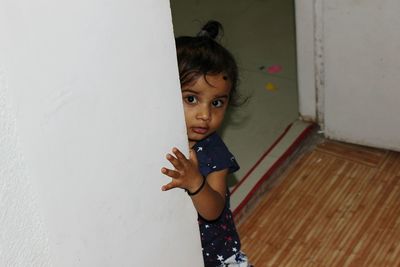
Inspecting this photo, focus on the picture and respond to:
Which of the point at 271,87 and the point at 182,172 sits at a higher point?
the point at 182,172

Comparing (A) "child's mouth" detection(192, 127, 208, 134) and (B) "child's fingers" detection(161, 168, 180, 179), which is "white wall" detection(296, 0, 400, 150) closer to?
(A) "child's mouth" detection(192, 127, 208, 134)

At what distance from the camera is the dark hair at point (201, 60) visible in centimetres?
139

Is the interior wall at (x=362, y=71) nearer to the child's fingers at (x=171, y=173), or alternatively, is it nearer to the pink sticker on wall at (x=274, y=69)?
the pink sticker on wall at (x=274, y=69)

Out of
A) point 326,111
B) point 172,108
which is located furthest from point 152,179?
point 326,111

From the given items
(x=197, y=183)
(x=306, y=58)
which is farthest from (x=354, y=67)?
(x=197, y=183)

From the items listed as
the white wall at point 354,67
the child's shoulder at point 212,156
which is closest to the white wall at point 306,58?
the white wall at point 354,67

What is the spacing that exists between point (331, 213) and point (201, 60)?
3.15ft

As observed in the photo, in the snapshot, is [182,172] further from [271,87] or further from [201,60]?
[271,87]

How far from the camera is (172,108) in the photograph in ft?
3.17

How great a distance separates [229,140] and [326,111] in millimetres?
381

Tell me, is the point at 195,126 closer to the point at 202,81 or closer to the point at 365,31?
the point at 202,81

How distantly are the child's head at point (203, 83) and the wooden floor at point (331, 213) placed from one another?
0.74m

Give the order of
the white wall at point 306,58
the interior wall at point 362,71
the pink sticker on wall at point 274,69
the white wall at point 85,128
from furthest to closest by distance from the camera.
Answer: the pink sticker on wall at point 274,69, the white wall at point 306,58, the interior wall at point 362,71, the white wall at point 85,128

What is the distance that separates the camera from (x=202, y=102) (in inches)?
54.6
